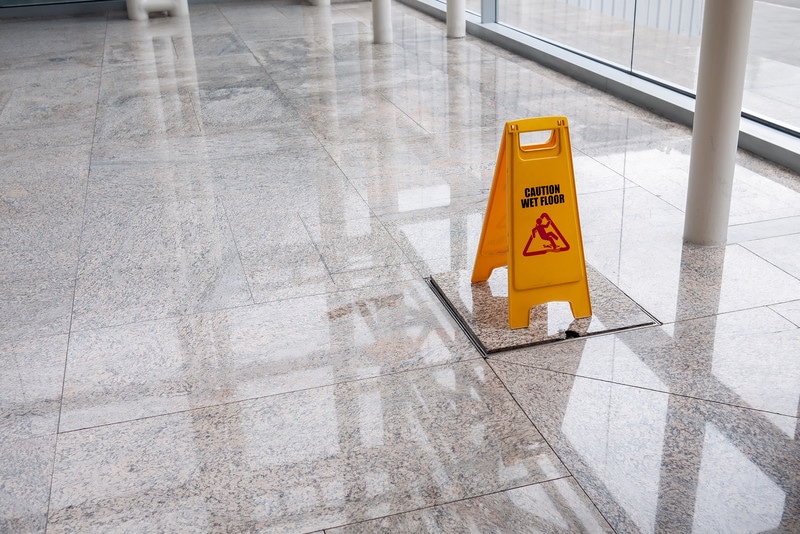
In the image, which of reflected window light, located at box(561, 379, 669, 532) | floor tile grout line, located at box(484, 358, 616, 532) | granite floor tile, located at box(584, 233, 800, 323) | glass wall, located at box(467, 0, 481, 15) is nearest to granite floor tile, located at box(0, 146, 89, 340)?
floor tile grout line, located at box(484, 358, 616, 532)

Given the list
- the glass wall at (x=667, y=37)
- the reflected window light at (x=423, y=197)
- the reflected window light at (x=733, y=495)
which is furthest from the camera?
the glass wall at (x=667, y=37)

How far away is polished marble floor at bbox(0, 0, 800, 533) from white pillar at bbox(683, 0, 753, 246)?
19 cm

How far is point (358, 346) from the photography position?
164 inches

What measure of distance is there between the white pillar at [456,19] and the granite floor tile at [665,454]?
8.88m

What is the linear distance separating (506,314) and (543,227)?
49cm

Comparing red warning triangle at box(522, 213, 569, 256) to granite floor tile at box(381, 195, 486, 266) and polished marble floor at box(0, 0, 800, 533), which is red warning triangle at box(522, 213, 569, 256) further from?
granite floor tile at box(381, 195, 486, 266)

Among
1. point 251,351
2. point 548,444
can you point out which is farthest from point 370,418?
point 251,351

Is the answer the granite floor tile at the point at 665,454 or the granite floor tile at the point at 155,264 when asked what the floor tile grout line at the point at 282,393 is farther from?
the granite floor tile at the point at 155,264

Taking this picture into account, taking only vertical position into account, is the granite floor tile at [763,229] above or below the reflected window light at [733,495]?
above

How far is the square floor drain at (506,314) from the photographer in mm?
4172

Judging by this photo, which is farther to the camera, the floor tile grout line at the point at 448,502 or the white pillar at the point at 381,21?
the white pillar at the point at 381,21

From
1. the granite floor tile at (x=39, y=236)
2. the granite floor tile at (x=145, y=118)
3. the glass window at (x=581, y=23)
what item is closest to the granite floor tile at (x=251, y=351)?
the granite floor tile at (x=39, y=236)

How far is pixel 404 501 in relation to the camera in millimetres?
3102

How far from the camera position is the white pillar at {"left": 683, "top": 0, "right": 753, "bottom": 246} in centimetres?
466
